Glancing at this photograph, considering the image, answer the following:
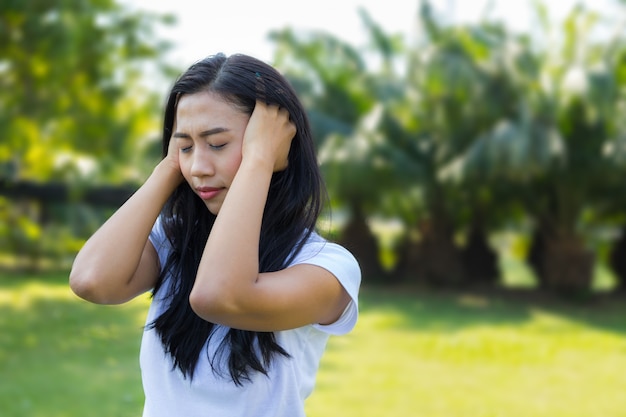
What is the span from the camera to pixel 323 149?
11336mm

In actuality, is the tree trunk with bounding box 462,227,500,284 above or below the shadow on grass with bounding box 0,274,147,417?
below

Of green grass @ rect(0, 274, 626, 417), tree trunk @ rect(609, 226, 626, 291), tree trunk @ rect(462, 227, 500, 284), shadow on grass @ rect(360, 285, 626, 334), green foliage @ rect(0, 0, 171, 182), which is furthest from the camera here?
tree trunk @ rect(462, 227, 500, 284)

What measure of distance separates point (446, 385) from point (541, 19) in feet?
22.8

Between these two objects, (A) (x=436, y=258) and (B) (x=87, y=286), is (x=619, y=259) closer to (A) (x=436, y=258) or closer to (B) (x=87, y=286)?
(A) (x=436, y=258)

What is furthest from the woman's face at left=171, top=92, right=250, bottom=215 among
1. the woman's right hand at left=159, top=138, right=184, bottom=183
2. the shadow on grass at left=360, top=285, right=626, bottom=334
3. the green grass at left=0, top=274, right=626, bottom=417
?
the shadow on grass at left=360, top=285, right=626, bottom=334

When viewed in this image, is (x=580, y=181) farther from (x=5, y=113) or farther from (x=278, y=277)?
(x=278, y=277)

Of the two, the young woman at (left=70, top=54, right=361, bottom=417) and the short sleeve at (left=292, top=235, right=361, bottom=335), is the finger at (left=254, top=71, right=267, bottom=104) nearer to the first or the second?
the young woman at (left=70, top=54, right=361, bottom=417)

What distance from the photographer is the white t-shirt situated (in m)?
1.35

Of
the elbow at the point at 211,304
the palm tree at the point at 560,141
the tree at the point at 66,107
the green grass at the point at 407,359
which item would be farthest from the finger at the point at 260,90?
the tree at the point at 66,107

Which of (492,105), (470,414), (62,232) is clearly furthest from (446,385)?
(62,232)

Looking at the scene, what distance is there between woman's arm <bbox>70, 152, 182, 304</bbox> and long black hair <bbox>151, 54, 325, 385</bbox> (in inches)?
1.9

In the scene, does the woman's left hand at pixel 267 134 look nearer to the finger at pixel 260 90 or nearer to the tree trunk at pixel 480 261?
the finger at pixel 260 90

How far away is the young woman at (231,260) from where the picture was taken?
1328 mm

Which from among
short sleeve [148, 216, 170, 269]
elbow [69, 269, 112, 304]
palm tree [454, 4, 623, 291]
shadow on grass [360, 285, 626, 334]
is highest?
short sleeve [148, 216, 170, 269]
